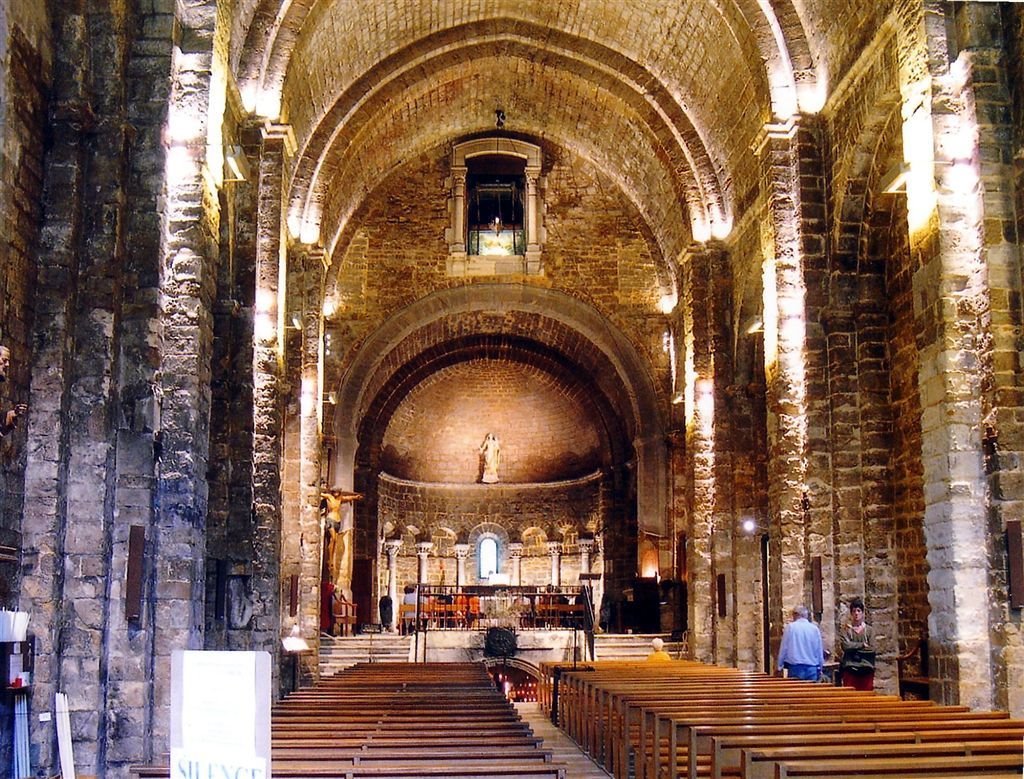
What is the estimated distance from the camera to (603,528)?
27.5 m

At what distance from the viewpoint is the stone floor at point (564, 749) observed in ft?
35.6

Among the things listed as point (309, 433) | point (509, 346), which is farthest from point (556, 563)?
point (309, 433)

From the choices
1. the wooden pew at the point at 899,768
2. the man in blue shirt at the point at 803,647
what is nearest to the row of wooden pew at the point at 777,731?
the wooden pew at the point at 899,768

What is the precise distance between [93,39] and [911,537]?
10.5 meters

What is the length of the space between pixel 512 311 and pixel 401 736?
19.6 meters

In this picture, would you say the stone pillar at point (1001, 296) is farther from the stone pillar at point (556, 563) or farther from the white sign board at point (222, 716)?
the stone pillar at point (556, 563)

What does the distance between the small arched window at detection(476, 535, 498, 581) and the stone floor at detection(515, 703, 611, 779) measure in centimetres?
1283

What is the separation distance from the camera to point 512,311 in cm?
2670

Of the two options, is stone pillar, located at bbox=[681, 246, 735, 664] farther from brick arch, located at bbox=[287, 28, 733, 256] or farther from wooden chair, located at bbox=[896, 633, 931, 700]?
wooden chair, located at bbox=[896, 633, 931, 700]

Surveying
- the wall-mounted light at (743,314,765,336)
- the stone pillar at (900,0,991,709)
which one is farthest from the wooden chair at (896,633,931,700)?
the wall-mounted light at (743,314,765,336)

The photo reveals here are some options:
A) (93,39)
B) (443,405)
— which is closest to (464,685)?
(93,39)

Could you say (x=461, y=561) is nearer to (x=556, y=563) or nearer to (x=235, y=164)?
(x=556, y=563)

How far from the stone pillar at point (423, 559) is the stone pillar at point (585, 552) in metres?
3.84

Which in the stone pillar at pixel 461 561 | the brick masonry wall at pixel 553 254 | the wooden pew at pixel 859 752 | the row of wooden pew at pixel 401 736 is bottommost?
the row of wooden pew at pixel 401 736
